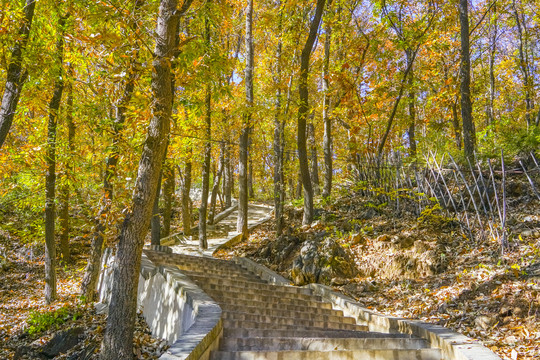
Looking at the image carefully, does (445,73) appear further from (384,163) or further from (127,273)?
(127,273)

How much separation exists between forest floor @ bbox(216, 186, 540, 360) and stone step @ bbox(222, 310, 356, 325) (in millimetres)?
853

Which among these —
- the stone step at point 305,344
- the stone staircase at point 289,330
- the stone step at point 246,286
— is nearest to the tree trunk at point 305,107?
the stone staircase at point 289,330

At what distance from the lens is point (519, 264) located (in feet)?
20.5

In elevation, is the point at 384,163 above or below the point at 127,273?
above

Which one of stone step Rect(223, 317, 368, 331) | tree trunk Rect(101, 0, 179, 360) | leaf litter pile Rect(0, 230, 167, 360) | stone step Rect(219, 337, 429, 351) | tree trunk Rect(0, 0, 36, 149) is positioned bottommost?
leaf litter pile Rect(0, 230, 167, 360)

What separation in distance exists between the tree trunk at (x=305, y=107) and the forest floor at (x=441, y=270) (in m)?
0.87

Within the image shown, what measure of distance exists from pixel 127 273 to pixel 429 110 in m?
23.5

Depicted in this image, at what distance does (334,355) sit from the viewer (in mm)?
4109

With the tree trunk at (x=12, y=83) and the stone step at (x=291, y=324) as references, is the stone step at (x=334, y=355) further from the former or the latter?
the tree trunk at (x=12, y=83)

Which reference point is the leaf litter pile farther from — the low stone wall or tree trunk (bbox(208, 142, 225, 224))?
tree trunk (bbox(208, 142, 225, 224))

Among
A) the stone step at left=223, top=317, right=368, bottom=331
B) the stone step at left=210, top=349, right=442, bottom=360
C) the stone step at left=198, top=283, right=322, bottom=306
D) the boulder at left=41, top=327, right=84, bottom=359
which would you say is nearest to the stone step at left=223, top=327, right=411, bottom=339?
the stone step at left=223, top=317, right=368, bottom=331

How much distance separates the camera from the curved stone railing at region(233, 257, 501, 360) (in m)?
4.18

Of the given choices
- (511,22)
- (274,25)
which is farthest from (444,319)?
(511,22)

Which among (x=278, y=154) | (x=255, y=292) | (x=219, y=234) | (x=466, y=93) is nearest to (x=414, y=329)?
(x=255, y=292)
